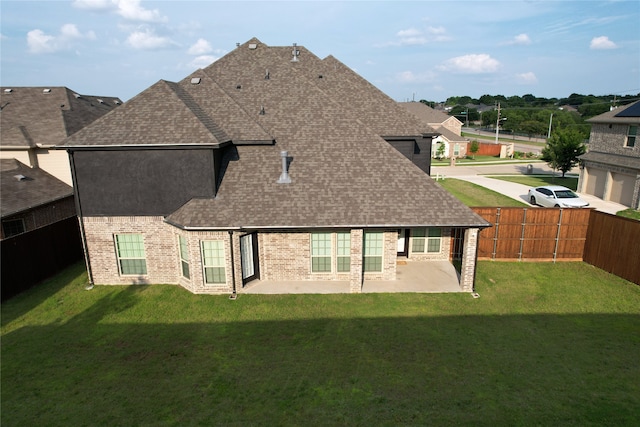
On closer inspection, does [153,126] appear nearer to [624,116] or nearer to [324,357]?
[324,357]

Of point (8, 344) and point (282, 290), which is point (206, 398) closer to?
point (282, 290)

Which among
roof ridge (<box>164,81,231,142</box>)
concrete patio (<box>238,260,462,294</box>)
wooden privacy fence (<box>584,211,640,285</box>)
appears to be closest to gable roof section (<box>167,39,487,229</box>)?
roof ridge (<box>164,81,231,142</box>)

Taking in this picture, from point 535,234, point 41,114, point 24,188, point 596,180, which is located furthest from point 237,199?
point 596,180

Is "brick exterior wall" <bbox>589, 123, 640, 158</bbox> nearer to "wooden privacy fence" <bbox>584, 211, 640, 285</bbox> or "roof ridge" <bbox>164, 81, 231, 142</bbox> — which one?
"wooden privacy fence" <bbox>584, 211, 640, 285</bbox>

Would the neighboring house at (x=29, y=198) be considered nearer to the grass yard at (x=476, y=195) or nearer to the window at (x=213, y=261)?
the window at (x=213, y=261)

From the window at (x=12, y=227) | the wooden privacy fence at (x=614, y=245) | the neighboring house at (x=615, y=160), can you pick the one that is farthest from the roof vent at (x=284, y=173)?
the neighboring house at (x=615, y=160)

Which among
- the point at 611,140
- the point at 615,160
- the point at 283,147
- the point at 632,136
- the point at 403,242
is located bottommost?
Answer: the point at 403,242
